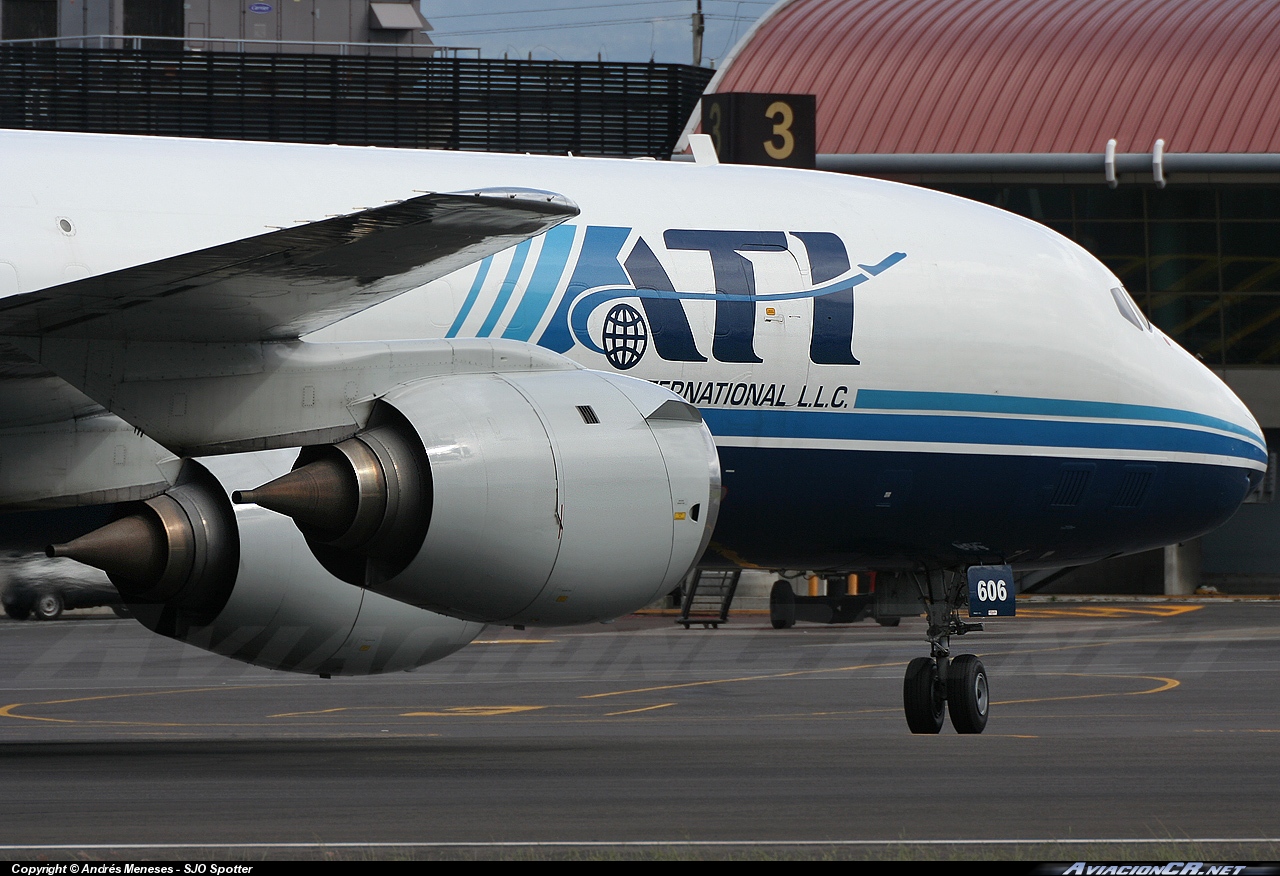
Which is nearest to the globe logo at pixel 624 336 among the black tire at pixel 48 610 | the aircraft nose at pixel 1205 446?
the aircraft nose at pixel 1205 446

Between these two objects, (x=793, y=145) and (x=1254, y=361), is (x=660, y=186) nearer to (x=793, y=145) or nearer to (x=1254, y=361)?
(x=793, y=145)

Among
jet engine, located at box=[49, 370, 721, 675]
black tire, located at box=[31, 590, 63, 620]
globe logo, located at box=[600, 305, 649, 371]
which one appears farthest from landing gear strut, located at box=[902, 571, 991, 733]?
black tire, located at box=[31, 590, 63, 620]

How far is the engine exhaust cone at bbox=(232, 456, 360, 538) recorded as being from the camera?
12039 mm

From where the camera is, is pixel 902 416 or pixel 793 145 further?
pixel 793 145

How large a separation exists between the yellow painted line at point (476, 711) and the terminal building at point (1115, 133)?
107ft

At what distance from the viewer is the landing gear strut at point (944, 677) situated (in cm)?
1747

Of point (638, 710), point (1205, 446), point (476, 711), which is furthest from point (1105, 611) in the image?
point (1205, 446)

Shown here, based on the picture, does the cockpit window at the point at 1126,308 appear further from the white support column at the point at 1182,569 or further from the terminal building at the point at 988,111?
the white support column at the point at 1182,569

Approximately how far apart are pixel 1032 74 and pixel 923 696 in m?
40.8

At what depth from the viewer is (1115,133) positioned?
53.5 meters

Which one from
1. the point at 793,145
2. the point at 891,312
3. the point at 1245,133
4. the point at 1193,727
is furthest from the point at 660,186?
the point at 1245,133

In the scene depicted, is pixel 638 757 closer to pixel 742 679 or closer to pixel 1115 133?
pixel 742 679

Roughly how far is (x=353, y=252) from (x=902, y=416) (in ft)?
21.2

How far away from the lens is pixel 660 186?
1614 centimetres
